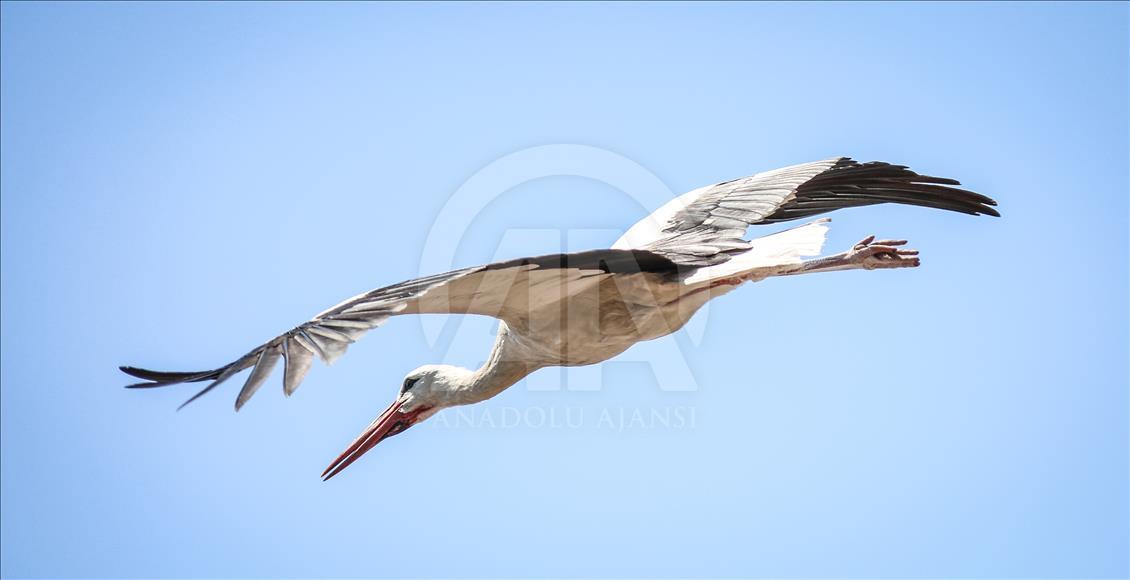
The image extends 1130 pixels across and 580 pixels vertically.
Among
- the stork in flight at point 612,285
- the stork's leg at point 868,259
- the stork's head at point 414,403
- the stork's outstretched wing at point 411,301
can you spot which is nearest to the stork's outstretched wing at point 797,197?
the stork in flight at point 612,285

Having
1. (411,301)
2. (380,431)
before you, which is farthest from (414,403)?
(411,301)

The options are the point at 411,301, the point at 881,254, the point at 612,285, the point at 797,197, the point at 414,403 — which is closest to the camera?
the point at 411,301

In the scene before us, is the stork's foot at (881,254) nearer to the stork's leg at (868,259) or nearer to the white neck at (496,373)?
the stork's leg at (868,259)

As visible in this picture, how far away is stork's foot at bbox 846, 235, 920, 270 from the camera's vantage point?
661 cm

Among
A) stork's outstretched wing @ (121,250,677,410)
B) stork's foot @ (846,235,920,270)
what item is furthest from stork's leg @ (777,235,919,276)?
stork's outstretched wing @ (121,250,677,410)

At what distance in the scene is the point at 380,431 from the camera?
7.22 m

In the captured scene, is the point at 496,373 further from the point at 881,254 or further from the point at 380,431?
the point at 881,254

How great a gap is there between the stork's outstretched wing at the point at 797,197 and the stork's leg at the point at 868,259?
1.32ft

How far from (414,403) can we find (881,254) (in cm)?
282

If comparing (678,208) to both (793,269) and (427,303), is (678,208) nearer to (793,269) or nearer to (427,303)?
(793,269)

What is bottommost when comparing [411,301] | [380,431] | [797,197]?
[380,431]

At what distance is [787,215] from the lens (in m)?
7.31

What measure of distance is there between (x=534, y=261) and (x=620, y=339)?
1489 mm

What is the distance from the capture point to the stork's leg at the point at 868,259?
6.61 m
